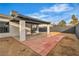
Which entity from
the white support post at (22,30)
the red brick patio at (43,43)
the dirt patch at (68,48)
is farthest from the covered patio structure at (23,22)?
the dirt patch at (68,48)

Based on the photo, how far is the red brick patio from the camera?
6348 millimetres

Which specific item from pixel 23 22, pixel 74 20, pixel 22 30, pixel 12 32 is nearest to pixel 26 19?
pixel 23 22

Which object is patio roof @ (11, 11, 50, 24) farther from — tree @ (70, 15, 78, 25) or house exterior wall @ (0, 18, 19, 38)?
tree @ (70, 15, 78, 25)

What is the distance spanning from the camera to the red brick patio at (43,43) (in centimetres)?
635

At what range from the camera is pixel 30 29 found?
6434mm

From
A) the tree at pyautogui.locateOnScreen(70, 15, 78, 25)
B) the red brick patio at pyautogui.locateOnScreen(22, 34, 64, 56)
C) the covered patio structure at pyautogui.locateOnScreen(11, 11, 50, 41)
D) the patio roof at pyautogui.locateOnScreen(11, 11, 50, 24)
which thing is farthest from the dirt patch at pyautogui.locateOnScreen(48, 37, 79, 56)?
the patio roof at pyautogui.locateOnScreen(11, 11, 50, 24)

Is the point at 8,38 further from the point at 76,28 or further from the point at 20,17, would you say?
the point at 76,28

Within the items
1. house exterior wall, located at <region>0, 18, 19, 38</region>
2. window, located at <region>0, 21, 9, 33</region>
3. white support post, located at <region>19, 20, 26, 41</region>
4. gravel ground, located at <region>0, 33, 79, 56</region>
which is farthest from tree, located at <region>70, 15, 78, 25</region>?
window, located at <region>0, 21, 9, 33</region>

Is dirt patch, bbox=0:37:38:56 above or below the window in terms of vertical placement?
below

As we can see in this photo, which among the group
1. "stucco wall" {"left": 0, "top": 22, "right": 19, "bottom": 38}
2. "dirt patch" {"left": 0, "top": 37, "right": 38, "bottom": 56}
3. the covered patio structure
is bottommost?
"dirt patch" {"left": 0, "top": 37, "right": 38, "bottom": 56}

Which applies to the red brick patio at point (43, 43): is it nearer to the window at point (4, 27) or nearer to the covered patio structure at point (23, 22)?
the covered patio structure at point (23, 22)

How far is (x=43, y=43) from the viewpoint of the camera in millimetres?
6410

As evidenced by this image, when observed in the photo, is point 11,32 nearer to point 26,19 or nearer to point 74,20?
point 26,19

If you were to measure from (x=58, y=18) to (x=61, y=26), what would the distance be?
196mm
